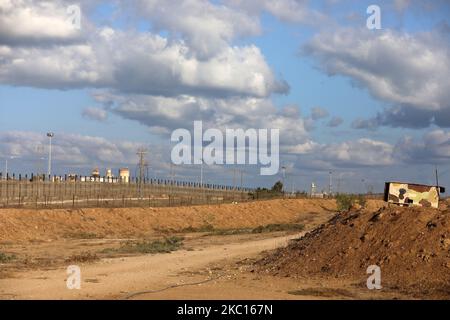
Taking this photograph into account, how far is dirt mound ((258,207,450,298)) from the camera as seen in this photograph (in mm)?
18562

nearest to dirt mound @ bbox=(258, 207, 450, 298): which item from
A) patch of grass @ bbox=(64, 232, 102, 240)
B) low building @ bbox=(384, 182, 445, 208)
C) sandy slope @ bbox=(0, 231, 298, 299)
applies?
low building @ bbox=(384, 182, 445, 208)

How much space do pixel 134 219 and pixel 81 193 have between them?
16.5m

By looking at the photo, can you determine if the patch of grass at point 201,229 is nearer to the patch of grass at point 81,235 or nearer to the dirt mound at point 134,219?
the dirt mound at point 134,219

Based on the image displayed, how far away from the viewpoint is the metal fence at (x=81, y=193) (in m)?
63.4

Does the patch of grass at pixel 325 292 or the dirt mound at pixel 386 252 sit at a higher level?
the dirt mound at pixel 386 252

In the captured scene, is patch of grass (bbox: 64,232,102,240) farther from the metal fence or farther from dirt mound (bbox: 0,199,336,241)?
the metal fence

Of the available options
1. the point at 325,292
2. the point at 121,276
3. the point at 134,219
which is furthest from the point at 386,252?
the point at 134,219

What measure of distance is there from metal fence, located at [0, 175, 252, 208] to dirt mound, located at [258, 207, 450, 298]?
38.9m

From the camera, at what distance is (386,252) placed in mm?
20328

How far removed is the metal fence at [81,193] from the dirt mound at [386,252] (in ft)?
128

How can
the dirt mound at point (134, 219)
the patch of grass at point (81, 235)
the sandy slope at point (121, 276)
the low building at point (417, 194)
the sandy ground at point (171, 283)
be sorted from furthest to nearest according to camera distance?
the patch of grass at point (81, 235)
the dirt mound at point (134, 219)
the low building at point (417, 194)
the sandy slope at point (121, 276)
the sandy ground at point (171, 283)

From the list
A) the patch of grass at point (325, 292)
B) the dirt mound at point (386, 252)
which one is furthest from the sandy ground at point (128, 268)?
the dirt mound at point (386, 252)

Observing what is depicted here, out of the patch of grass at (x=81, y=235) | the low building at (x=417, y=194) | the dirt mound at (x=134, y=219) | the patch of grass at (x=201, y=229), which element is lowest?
the patch of grass at (x=201, y=229)
